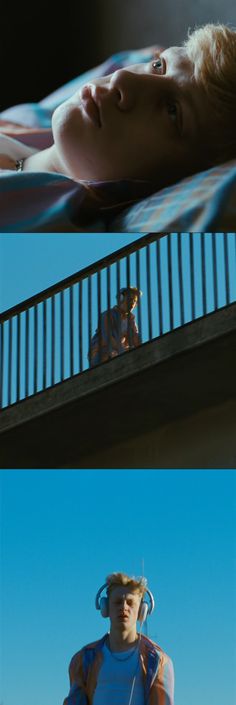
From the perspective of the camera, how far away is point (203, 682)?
1665 millimetres

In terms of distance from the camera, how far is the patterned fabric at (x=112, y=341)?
179 centimetres

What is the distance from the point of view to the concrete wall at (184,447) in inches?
69.6

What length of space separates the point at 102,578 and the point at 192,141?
0.78 meters

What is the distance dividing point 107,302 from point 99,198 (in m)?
0.22

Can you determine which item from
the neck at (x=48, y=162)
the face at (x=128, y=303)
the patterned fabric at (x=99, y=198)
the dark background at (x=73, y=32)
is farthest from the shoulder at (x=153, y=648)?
the dark background at (x=73, y=32)

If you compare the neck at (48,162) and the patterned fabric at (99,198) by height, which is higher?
the neck at (48,162)

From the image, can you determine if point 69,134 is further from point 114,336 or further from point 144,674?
point 144,674

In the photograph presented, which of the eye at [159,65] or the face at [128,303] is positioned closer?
the eye at [159,65]

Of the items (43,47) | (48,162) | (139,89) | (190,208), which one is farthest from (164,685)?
(43,47)

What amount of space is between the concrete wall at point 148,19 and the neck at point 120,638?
40.3 inches

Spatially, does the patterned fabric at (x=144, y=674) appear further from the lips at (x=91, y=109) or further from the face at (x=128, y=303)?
the lips at (x=91, y=109)

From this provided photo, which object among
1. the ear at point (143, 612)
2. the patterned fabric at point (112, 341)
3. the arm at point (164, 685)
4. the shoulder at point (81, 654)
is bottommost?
the arm at point (164, 685)

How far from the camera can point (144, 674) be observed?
5.60ft

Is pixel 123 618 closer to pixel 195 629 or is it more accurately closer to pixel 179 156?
pixel 195 629
